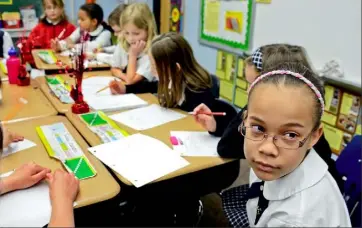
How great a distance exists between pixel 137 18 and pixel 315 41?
3.44 feet

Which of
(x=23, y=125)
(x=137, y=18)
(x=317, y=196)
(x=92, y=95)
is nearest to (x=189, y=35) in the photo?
(x=137, y=18)

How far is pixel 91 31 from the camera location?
118 inches

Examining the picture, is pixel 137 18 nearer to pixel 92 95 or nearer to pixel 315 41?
pixel 92 95

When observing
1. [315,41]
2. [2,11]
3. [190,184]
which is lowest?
[190,184]

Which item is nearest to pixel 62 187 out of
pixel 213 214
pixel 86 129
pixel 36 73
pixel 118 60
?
pixel 86 129

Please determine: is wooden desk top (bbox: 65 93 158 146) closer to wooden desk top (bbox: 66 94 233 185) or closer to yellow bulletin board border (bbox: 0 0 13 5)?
wooden desk top (bbox: 66 94 233 185)

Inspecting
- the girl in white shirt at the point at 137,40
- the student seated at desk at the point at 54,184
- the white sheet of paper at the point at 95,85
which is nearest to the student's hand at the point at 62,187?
the student seated at desk at the point at 54,184

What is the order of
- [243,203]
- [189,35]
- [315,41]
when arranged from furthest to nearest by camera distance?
1. [189,35]
2. [315,41]
3. [243,203]

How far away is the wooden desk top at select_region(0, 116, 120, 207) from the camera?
972 mm

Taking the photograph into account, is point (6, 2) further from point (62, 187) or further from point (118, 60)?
point (118, 60)

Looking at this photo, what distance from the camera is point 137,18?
7.07 feet

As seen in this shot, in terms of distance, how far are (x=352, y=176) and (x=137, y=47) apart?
1.43 meters

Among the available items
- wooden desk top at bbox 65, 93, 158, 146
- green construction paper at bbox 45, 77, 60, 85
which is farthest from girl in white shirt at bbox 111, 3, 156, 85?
wooden desk top at bbox 65, 93, 158, 146

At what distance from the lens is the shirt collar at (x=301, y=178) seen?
0.89m
